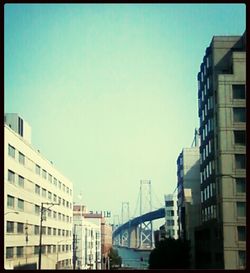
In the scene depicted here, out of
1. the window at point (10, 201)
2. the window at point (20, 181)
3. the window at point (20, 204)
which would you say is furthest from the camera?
the window at point (20, 181)

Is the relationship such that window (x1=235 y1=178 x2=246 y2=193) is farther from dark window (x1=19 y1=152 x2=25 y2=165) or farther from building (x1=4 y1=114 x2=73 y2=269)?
dark window (x1=19 y1=152 x2=25 y2=165)

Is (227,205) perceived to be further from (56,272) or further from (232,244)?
(56,272)

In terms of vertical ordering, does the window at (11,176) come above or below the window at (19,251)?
above

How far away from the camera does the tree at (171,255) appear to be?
6688cm

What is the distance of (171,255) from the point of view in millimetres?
68875

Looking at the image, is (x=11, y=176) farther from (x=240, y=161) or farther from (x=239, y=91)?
(x=239, y=91)

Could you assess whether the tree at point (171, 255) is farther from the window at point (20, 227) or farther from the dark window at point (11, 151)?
the dark window at point (11, 151)

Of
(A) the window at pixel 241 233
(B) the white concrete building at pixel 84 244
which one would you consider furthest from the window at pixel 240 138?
(B) the white concrete building at pixel 84 244

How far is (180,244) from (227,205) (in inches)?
607

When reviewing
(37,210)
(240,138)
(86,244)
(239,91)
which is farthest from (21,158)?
(86,244)

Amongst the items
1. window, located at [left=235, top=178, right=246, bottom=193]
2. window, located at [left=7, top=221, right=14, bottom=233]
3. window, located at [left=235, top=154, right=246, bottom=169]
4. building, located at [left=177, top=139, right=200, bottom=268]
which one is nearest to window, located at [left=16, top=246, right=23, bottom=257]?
window, located at [left=7, top=221, right=14, bottom=233]

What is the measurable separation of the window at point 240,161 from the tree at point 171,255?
16583 mm

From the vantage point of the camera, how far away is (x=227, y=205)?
57.1 meters
